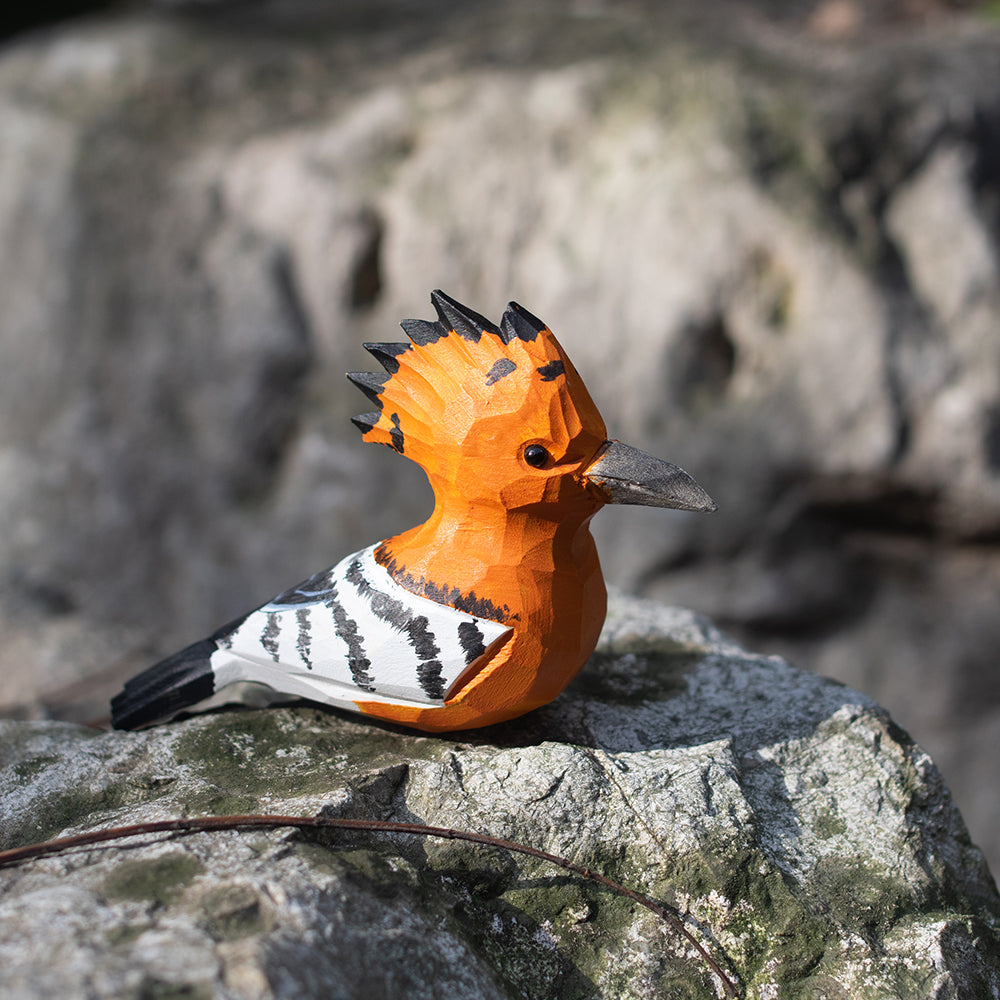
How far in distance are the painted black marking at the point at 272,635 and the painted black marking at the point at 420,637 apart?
0.22 m

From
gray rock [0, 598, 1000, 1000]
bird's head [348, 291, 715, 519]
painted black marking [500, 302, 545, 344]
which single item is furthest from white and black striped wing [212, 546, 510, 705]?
painted black marking [500, 302, 545, 344]

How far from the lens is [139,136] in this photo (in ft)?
13.4

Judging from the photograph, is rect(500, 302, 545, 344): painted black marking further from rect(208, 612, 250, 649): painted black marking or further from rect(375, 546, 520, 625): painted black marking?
rect(208, 612, 250, 649): painted black marking

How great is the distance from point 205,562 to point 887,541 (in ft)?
9.21

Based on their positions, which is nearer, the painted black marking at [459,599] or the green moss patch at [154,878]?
the green moss patch at [154,878]

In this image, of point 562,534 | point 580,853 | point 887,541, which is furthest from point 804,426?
point 580,853

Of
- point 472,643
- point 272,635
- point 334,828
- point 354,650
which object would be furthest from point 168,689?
point 472,643

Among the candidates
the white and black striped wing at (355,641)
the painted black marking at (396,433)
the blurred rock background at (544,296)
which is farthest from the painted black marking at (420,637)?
the blurred rock background at (544,296)

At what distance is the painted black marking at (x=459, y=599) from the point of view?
1633mm

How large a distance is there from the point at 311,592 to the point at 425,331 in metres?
0.55

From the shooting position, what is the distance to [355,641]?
169cm

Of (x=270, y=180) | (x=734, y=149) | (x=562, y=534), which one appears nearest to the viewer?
(x=562, y=534)

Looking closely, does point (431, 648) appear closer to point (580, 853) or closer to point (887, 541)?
point (580, 853)

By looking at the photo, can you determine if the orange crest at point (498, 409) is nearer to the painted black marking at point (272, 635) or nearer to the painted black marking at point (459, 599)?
the painted black marking at point (459, 599)
